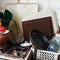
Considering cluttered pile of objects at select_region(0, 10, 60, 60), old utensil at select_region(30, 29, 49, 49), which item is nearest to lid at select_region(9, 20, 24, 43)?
cluttered pile of objects at select_region(0, 10, 60, 60)

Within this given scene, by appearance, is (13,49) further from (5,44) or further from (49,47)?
(49,47)

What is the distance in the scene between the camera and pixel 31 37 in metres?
1.14

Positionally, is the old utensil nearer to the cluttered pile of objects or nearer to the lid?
the cluttered pile of objects

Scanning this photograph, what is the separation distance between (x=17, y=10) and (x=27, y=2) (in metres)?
0.13

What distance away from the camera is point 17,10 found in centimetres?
149

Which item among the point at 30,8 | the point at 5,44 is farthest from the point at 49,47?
the point at 30,8

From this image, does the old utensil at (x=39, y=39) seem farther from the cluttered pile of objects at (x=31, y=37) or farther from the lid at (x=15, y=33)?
the lid at (x=15, y=33)

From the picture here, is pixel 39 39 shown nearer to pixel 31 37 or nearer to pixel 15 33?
pixel 31 37

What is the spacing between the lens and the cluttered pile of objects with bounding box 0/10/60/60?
3.72ft

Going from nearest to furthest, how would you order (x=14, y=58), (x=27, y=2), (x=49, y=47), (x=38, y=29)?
(x=14, y=58) < (x=49, y=47) < (x=38, y=29) < (x=27, y=2)

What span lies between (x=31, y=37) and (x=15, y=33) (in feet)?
0.97

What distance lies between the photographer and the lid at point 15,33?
1.33m

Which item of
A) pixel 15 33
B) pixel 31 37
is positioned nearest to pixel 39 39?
pixel 31 37

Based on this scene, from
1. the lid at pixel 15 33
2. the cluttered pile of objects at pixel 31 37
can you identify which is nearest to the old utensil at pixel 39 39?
the cluttered pile of objects at pixel 31 37
